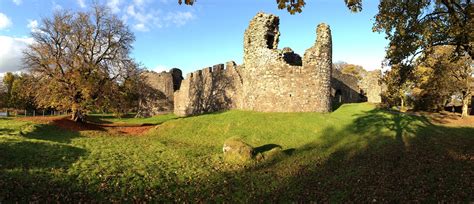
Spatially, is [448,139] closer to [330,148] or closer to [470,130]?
[470,130]

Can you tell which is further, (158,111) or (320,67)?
(158,111)

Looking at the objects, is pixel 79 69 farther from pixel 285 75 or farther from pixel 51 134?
pixel 285 75

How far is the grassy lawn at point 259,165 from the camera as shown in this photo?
8.77 metres

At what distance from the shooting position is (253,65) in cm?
2480

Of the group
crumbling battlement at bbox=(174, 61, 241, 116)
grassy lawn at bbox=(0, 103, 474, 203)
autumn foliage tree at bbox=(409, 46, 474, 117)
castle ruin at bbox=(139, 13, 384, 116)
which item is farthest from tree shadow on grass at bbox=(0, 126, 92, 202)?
autumn foliage tree at bbox=(409, 46, 474, 117)

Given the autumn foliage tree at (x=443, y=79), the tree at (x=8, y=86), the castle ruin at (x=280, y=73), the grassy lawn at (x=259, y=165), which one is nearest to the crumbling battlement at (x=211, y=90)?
the castle ruin at (x=280, y=73)

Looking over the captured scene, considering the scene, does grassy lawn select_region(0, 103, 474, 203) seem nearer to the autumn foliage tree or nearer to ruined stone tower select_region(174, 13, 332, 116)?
ruined stone tower select_region(174, 13, 332, 116)

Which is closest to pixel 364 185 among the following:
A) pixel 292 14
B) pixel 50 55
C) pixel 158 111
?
pixel 292 14

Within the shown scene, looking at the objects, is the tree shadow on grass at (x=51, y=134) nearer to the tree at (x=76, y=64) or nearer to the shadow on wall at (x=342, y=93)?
the tree at (x=76, y=64)

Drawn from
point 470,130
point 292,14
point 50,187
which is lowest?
point 50,187

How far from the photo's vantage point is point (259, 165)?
13.2m

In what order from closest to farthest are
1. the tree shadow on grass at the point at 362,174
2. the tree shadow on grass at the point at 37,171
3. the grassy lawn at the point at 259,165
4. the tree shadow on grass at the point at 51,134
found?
1. the tree shadow on grass at the point at 37,171
2. the tree shadow on grass at the point at 362,174
3. the grassy lawn at the point at 259,165
4. the tree shadow on grass at the point at 51,134

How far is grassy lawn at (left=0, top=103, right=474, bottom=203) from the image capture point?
8773 millimetres

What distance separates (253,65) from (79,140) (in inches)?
567
